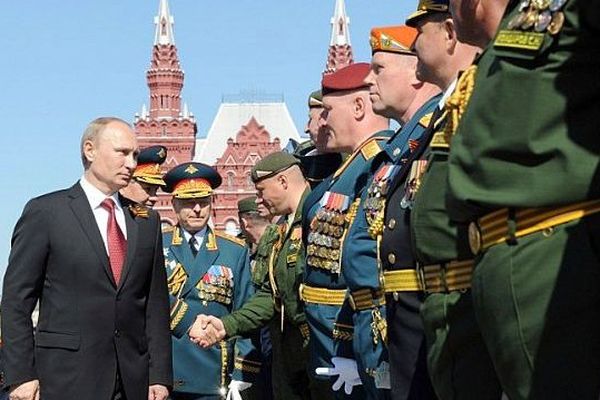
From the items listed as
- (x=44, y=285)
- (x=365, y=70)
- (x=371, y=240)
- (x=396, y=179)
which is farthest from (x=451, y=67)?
(x=44, y=285)

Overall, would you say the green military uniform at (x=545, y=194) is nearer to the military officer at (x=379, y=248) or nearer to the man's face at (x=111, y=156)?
the military officer at (x=379, y=248)

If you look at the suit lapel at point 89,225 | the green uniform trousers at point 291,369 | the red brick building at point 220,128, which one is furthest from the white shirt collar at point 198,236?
the red brick building at point 220,128

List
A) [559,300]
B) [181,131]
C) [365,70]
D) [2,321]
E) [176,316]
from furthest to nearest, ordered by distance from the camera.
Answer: [181,131]
[176,316]
[365,70]
[2,321]
[559,300]

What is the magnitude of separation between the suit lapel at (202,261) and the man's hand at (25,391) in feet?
10.3

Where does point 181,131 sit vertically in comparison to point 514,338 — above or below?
above

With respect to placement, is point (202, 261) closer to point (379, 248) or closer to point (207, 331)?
point (207, 331)

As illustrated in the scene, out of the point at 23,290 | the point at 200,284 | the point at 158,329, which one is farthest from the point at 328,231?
the point at 200,284

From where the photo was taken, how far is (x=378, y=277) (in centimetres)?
509

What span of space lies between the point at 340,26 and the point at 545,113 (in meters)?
89.9

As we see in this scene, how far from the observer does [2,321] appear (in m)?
6.15

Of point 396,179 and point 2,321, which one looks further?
point 2,321

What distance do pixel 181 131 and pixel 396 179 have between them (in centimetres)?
8331

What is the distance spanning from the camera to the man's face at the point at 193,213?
948 cm

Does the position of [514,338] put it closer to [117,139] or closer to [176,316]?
[117,139]
